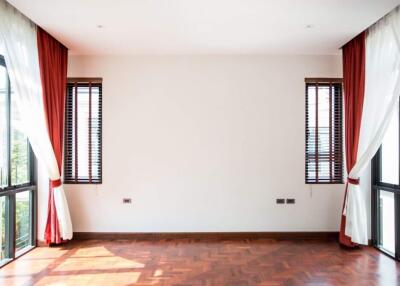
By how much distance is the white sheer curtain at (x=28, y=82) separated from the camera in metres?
3.68

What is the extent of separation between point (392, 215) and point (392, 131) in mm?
1139

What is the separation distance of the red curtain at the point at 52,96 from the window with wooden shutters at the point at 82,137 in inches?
13.1

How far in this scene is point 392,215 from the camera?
4367mm

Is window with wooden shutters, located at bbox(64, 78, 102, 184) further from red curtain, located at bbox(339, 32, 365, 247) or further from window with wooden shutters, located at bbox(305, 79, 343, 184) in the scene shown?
red curtain, located at bbox(339, 32, 365, 247)

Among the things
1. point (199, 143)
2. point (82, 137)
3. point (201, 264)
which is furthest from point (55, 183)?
point (201, 264)

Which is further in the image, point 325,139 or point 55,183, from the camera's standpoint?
point 325,139

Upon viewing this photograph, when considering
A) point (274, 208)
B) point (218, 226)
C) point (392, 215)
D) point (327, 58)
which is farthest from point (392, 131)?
point (218, 226)

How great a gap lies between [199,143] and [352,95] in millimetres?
2363

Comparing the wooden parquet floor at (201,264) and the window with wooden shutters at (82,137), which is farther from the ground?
the window with wooden shutters at (82,137)

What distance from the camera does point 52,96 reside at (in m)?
4.52

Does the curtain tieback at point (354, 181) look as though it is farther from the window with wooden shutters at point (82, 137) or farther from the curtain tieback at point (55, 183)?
the curtain tieback at point (55, 183)

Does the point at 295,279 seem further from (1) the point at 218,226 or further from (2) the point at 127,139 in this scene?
(2) the point at 127,139

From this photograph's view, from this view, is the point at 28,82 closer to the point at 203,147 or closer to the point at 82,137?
the point at 82,137

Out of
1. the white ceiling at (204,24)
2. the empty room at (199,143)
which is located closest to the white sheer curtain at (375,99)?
the empty room at (199,143)
